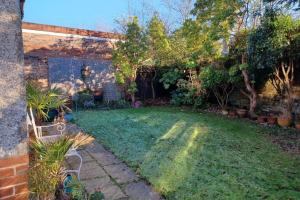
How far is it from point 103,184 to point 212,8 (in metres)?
7.60

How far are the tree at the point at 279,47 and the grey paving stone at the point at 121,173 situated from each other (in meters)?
5.47

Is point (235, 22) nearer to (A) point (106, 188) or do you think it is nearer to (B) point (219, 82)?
(B) point (219, 82)

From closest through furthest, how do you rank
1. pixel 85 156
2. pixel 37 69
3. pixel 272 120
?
pixel 85 156 < pixel 272 120 < pixel 37 69

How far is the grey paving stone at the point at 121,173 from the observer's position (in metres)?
4.02

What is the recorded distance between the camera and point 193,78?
1141cm

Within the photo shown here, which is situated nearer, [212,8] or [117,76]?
[212,8]

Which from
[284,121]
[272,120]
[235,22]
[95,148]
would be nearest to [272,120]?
[272,120]

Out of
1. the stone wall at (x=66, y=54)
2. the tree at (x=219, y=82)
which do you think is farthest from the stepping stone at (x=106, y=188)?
the stone wall at (x=66, y=54)

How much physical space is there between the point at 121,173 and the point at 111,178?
0.26 meters

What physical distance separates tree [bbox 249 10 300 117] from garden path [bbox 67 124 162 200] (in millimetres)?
5392

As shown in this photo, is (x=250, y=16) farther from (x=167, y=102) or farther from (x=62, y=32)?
(x=62, y=32)

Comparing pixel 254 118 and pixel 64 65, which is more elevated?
pixel 64 65

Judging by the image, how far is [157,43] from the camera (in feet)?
41.1

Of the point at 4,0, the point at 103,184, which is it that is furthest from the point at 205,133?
the point at 4,0
